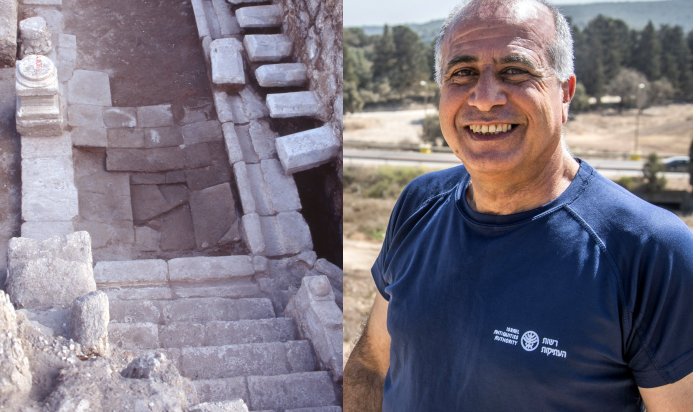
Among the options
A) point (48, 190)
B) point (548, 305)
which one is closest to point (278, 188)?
point (48, 190)

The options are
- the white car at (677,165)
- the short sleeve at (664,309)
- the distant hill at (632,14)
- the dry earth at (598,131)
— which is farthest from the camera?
the distant hill at (632,14)

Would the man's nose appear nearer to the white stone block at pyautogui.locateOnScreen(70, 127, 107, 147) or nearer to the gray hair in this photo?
the gray hair

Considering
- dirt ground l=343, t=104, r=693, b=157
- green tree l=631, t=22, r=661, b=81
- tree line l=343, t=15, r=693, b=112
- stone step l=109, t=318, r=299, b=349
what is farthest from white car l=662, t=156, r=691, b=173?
stone step l=109, t=318, r=299, b=349

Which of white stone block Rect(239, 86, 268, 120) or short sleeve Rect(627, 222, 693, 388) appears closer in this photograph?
short sleeve Rect(627, 222, 693, 388)

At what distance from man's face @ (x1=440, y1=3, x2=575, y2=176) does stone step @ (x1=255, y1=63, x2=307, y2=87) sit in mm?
880

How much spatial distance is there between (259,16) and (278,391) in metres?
1.27

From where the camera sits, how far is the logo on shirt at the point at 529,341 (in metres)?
2.04

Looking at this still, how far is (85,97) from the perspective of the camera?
262 cm

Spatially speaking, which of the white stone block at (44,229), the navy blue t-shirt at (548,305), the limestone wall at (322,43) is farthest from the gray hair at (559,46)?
the white stone block at (44,229)

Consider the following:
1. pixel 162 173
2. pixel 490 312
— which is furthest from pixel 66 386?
pixel 490 312

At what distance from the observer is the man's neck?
2189 mm

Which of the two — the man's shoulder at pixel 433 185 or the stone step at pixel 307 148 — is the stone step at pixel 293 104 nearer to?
the stone step at pixel 307 148

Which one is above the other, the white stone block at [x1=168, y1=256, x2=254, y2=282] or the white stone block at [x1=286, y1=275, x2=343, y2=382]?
the white stone block at [x1=168, y1=256, x2=254, y2=282]

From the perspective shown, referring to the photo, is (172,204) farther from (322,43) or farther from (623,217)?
(623,217)
